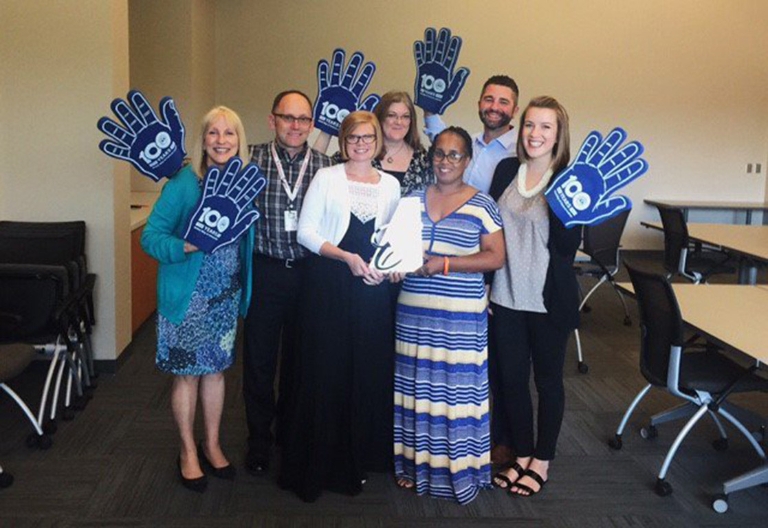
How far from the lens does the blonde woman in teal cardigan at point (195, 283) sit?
8.91 ft

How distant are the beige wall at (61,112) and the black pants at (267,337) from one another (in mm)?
1573

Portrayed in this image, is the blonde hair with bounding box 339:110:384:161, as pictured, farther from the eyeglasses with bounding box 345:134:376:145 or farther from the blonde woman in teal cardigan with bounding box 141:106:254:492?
the blonde woman in teal cardigan with bounding box 141:106:254:492

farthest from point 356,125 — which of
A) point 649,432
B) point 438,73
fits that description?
point 649,432

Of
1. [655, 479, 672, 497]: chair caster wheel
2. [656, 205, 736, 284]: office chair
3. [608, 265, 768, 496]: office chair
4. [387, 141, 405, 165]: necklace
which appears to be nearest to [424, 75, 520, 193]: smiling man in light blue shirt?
[387, 141, 405, 165]: necklace

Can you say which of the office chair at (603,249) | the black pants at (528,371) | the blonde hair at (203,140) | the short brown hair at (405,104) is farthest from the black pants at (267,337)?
the office chair at (603,249)

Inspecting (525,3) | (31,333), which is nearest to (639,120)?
(525,3)

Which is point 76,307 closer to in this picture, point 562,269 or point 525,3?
point 562,269

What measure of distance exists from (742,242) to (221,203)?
12.9 ft

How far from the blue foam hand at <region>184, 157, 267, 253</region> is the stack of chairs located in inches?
47.3

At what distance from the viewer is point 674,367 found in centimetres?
295

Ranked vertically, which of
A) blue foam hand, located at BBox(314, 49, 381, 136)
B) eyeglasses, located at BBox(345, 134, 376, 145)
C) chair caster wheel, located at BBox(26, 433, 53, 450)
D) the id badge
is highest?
blue foam hand, located at BBox(314, 49, 381, 136)

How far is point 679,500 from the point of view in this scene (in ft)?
9.73

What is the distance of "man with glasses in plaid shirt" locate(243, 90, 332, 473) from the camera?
288cm

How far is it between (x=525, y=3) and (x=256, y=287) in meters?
6.88
